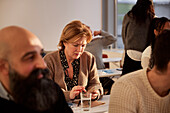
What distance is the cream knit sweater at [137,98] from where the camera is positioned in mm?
1449

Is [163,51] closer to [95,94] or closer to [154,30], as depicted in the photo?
[95,94]

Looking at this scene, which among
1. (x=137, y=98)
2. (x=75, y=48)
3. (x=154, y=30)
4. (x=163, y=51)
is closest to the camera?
(x=163, y=51)

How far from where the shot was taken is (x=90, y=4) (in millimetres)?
6750

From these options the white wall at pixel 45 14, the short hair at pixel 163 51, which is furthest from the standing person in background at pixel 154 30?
the white wall at pixel 45 14

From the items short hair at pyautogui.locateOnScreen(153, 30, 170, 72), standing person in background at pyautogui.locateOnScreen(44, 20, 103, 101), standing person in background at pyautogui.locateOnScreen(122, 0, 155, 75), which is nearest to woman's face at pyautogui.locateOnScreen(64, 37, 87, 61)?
standing person in background at pyautogui.locateOnScreen(44, 20, 103, 101)

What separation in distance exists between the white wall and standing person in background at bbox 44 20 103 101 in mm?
4130

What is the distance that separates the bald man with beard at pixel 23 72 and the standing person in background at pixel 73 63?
115 centimetres

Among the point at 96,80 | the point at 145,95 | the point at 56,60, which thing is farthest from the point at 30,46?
the point at 96,80

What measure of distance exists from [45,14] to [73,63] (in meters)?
4.28

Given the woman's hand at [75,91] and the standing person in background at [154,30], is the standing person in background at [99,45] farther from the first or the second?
the woman's hand at [75,91]

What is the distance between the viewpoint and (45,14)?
6.39 metres

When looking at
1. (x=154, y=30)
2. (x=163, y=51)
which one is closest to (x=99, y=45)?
(x=154, y=30)

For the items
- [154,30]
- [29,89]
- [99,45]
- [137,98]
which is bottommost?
[99,45]

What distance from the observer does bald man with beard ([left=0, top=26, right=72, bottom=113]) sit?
1.02 metres
